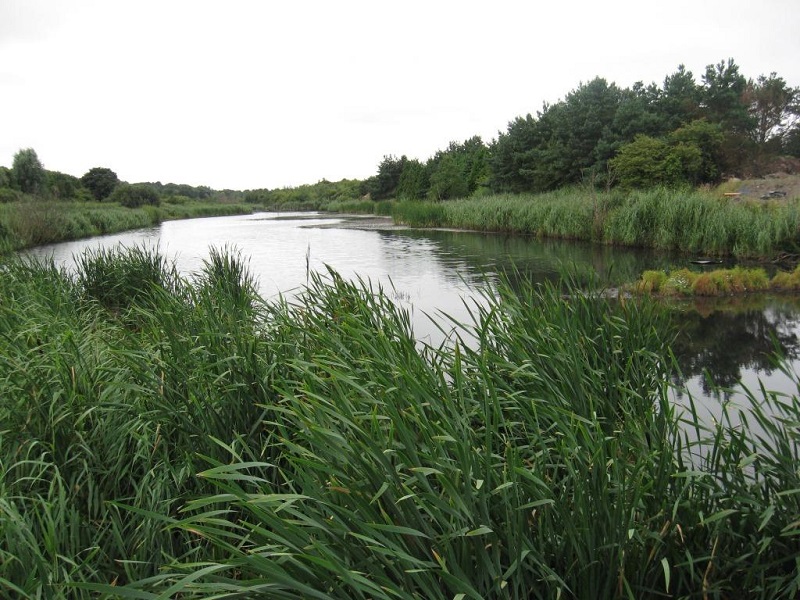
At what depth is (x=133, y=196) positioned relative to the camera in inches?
2009

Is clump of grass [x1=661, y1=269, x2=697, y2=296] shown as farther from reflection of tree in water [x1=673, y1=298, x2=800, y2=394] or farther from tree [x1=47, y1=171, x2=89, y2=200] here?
tree [x1=47, y1=171, x2=89, y2=200]

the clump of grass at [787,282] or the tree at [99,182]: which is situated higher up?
the tree at [99,182]

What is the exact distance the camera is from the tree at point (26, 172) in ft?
141

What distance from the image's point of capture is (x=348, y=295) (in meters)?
4.32

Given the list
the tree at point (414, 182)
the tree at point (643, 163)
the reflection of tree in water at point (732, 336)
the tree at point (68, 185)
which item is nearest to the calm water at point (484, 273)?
the reflection of tree in water at point (732, 336)

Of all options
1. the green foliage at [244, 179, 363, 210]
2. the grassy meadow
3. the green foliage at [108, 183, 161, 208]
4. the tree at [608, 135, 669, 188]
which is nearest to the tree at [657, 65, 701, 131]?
the tree at [608, 135, 669, 188]

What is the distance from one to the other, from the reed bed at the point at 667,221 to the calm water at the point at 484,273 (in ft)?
2.79

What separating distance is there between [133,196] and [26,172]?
8856mm

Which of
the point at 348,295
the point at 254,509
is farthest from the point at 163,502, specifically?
the point at 348,295

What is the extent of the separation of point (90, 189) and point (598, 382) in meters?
62.3

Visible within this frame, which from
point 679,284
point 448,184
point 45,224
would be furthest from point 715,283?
point 448,184

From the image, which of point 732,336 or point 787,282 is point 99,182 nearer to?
point 787,282

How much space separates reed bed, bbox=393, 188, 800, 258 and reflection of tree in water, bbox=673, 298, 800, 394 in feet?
13.6

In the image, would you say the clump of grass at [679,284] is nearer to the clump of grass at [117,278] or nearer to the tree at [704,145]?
the clump of grass at [117,278]
